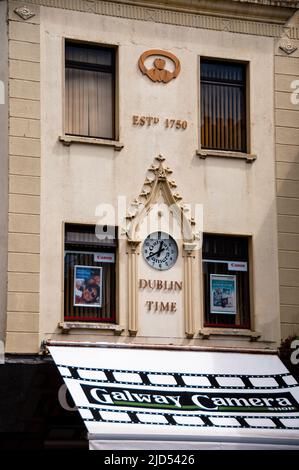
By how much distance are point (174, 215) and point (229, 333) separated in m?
2.56

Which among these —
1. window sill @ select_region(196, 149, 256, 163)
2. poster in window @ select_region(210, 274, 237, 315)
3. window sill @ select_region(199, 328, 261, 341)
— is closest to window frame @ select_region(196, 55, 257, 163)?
window sill @ select_region(196, 149, 256, 163)

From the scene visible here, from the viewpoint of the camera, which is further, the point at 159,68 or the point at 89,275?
the point at 159,68

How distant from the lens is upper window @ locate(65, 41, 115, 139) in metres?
24.4

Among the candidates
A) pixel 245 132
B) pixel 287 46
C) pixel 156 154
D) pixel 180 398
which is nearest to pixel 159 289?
pixel 180 398

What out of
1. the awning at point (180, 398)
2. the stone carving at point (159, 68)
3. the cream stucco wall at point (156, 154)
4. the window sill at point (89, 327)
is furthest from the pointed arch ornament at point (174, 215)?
the stone carving at point (159, 68)

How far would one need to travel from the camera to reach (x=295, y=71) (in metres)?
25.8

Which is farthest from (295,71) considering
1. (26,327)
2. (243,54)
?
(26,327)

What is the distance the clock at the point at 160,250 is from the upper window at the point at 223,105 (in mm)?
2188

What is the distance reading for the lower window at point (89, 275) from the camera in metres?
23.6

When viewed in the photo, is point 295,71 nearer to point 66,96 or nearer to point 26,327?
point 66,96

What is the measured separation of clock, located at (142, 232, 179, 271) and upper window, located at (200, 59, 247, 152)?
219cm

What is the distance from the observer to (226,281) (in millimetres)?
24734

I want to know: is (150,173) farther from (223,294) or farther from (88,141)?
(223,294)

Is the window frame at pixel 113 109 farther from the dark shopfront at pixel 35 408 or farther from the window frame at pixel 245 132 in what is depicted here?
the dark shopfront at pixel 35 408
